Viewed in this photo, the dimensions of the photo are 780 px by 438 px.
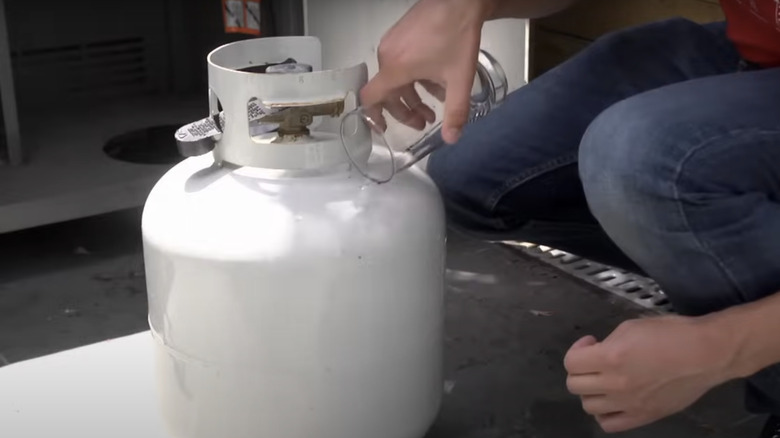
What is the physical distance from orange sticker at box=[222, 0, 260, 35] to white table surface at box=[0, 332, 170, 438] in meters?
0.66

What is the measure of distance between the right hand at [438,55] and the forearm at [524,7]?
0.06 m

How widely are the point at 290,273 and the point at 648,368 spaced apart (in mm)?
289

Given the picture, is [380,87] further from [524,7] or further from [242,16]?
[242,16]

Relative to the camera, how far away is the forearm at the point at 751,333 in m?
0.77

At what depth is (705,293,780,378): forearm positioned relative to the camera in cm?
77

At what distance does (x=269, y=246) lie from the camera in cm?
81

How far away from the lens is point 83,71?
5.96 ft

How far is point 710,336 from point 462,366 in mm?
413

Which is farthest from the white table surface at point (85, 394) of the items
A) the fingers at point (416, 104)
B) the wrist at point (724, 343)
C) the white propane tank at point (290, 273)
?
the wrist at point (724, 343)

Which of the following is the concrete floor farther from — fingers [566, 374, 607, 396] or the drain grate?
fingers [566, 374, 607, 396]

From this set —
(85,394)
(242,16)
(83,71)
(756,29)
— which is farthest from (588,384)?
(83,71)

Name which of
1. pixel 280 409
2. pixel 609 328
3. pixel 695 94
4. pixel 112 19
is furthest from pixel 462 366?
pixel 112 19

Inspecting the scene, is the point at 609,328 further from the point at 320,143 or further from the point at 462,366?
the point at 320,143

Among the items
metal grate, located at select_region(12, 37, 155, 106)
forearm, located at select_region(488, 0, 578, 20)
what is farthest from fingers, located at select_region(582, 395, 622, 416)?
metal grate, located at select_region(12, 37, 155, 106)
